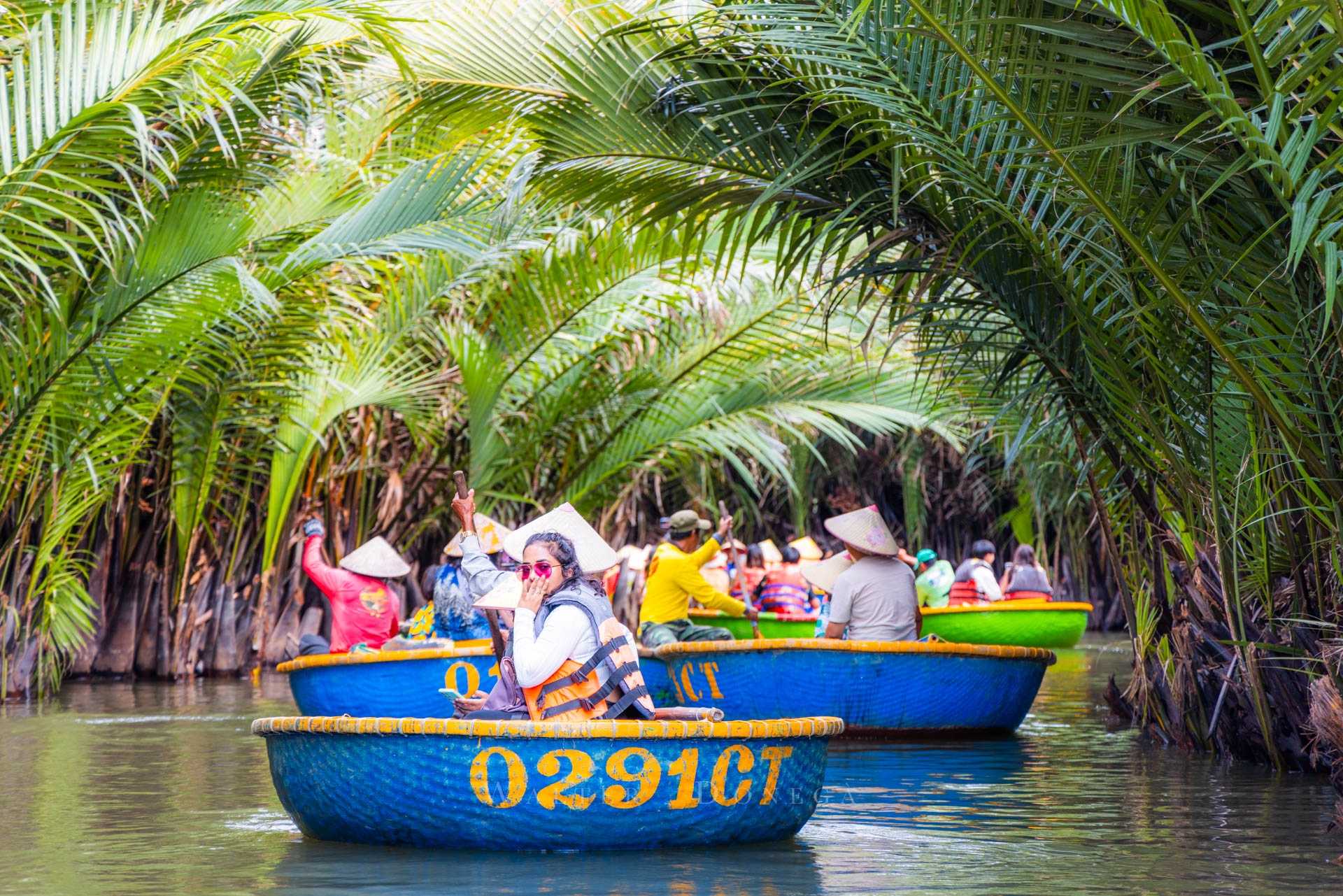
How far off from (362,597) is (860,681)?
4.35 m

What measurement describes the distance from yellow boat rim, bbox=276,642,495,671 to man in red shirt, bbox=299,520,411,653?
1.87 metres

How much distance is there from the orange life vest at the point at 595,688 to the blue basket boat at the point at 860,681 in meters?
3.44

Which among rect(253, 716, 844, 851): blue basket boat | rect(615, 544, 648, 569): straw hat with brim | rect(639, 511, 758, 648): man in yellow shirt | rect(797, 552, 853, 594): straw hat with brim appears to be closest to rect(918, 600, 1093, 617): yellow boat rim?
rect(615, 544, 648, 569): straw hat with brim

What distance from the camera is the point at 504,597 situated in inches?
260

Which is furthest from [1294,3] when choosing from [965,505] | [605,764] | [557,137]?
[965,505]

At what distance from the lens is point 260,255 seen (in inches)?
503

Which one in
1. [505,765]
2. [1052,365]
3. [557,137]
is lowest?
[505,765]

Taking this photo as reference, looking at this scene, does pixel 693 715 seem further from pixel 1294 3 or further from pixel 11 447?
pixel 11 447

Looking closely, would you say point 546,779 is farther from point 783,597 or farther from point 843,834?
point 783,597

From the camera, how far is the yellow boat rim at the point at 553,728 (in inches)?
237

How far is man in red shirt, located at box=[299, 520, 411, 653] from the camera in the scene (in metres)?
12.7

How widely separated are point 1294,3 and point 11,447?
952cm

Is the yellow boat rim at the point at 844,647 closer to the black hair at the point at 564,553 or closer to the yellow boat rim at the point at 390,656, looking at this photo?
the yellow boat rim at the point at 390,656

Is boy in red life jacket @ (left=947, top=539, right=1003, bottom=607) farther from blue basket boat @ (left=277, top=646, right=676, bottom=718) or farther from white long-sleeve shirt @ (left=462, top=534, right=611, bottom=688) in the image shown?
white long-sleeve shirt @ (left=462, top=534, right=611, bottom=688)
